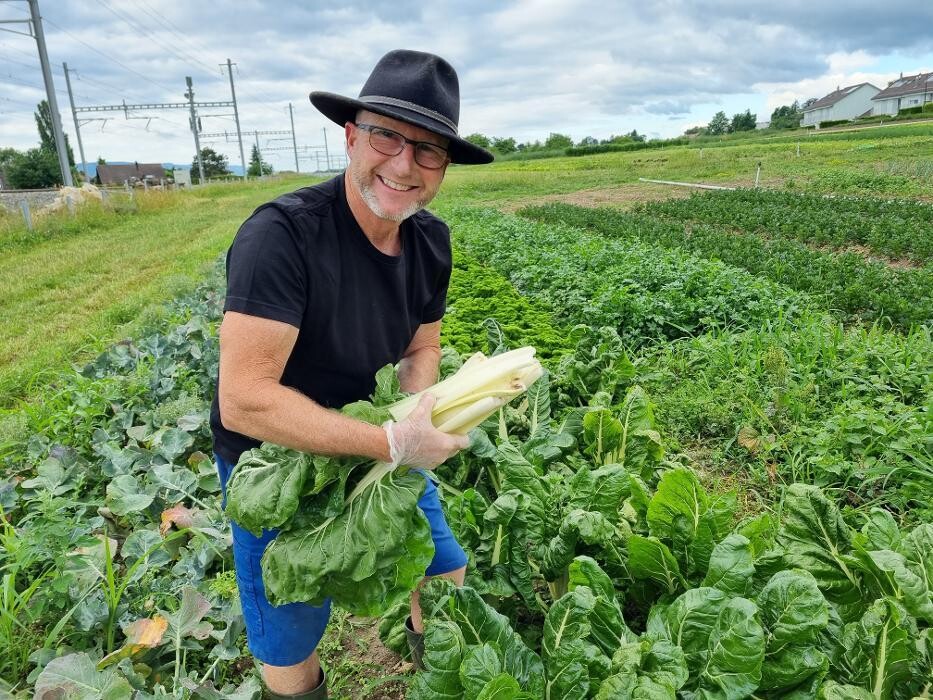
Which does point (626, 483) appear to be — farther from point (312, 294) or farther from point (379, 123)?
point (379, 123)

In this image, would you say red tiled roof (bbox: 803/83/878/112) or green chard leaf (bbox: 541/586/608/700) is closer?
green chard leaf (bbox: 541/586/608/700)

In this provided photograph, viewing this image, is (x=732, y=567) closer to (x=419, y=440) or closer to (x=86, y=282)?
(x=419, y=440)

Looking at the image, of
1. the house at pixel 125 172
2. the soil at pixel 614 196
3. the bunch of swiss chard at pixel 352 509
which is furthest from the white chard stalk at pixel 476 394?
the house at pixel 125 172

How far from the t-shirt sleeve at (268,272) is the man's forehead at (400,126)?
45 centimetres

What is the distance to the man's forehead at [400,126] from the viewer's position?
6.57 feet

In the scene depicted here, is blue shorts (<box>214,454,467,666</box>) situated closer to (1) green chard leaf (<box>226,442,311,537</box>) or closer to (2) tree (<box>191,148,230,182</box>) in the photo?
(1) green chard leaf (<box>226,442,311,537</box>)

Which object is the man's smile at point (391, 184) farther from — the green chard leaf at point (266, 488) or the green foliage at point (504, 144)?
the green foliage at point (504, 144)

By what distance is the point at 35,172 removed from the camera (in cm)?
5022

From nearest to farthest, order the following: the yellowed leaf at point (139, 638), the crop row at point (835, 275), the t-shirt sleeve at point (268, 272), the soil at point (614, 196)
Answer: the t-shirt sleeve at point (268, 272) < the yellowed leaf at point (139, 638) < the crop row at point (835, 275) < the soil at point (614, 196)

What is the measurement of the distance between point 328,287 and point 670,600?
181 centimetres

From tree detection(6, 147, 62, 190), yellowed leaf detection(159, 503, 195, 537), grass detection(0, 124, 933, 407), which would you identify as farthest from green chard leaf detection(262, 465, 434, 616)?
tree detection(6, 147, 62, 190)

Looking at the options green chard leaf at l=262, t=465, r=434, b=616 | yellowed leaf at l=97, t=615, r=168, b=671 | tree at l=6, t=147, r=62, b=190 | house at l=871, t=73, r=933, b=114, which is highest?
house at l=871, t=73, r=933, b=114

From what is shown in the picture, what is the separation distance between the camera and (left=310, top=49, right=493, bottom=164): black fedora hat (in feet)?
6.42

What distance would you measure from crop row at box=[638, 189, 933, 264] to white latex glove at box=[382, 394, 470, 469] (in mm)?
10018
